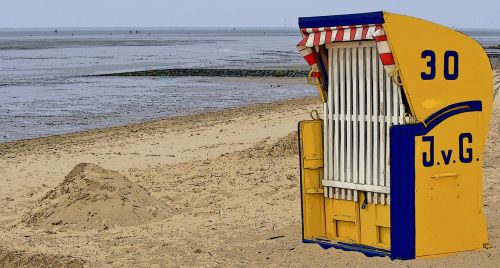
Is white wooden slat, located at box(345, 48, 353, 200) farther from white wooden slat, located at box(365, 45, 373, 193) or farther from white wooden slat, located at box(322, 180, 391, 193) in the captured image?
white wooden slat, located at box(365, 45, 373, 193)

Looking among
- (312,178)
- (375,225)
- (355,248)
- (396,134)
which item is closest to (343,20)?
(396,134)

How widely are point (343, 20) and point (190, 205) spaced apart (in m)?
4.88

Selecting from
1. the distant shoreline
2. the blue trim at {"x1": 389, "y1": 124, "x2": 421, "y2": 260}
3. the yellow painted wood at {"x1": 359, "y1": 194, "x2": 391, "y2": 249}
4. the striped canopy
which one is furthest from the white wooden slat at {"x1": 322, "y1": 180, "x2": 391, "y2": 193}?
the distant shoreline

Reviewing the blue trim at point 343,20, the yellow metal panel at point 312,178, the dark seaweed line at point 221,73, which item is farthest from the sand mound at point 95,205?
the dark seaweed line at point 221,73

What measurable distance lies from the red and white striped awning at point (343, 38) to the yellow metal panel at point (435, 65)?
0.08 meters

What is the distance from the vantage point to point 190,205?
1227cm

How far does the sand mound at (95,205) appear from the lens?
11156 mm

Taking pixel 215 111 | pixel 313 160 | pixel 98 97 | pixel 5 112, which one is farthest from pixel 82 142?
pixel 98 97

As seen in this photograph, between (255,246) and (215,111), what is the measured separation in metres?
20.7

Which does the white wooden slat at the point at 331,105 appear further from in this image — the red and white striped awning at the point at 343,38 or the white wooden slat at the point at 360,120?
the red and white striped awning at the point at 343,38

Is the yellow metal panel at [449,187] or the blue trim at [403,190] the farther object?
the yellow metal panel at [449,187]

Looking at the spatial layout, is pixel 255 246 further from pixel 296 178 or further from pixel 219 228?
pixel 296 178

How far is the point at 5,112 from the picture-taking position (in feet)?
104

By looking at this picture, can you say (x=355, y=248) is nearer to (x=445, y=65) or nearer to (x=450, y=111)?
(x=450, y=111)
